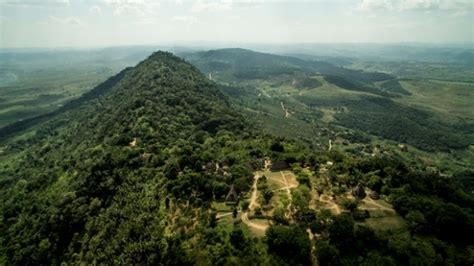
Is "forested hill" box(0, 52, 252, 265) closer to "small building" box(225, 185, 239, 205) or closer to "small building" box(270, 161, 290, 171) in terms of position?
"small building" box(225, 185, 239, 205)

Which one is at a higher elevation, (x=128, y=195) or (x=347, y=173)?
(x=347, y=173)

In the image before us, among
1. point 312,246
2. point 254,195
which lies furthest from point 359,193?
point 254,195

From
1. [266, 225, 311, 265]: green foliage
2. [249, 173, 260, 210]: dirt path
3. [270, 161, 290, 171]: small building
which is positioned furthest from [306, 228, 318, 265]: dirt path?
[270, 161, 290, 171]: small building

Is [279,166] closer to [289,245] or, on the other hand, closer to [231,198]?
[231,198]

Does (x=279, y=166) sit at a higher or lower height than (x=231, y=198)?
higher

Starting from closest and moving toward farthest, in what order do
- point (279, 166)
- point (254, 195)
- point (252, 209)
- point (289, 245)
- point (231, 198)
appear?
point (289, 245) < point (252, 209) < point (231, 198) < point (254, 195) < point (279, 166)

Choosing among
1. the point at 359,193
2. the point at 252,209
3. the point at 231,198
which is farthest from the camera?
the point at 359,193

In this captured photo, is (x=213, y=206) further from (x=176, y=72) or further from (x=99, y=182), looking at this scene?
(x=176, y=72)

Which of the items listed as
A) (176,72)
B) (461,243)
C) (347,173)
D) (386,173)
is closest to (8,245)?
(347,173)
